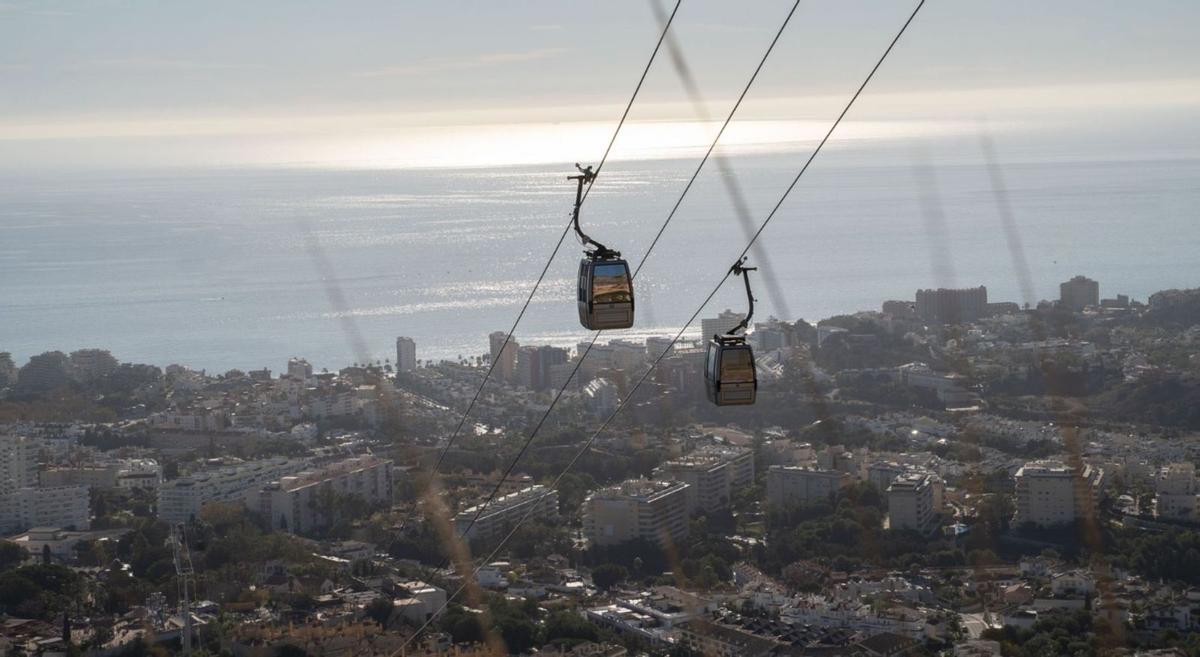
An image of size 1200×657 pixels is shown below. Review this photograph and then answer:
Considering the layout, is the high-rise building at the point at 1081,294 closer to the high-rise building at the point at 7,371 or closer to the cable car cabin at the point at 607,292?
the high-rise building at the point at 7,371

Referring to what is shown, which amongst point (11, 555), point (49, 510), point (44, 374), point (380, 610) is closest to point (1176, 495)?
point (380, 610)

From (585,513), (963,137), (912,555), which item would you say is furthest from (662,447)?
(963,137)

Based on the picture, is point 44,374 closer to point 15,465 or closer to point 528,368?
point 528,368

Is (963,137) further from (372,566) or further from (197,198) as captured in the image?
(372,566)

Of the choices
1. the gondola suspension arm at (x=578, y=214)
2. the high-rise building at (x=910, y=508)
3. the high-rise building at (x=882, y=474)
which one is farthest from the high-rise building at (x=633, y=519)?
the gondola suspension arm at (x=578, y=214)

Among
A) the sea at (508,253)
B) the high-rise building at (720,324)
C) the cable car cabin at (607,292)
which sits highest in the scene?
the sea at (508,253)

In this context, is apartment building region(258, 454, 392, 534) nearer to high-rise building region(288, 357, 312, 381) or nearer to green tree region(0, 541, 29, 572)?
green tree region(0, 541, 29, 572)
